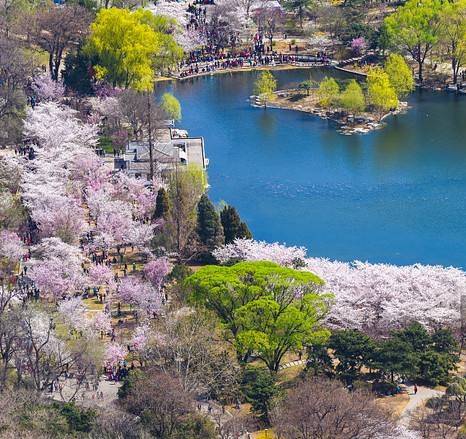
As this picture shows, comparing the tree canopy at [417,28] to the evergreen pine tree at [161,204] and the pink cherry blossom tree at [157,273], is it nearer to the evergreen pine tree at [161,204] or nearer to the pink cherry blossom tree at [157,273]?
the evergreen pine tree at [161,204]

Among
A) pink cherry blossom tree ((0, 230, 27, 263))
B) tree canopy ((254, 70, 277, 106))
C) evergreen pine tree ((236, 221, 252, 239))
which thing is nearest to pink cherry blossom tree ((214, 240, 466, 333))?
evergreen pine tree ((236, 221, 252, 239))

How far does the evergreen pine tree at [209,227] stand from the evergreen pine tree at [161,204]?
2.71 meters

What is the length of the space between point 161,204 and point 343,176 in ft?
42.8

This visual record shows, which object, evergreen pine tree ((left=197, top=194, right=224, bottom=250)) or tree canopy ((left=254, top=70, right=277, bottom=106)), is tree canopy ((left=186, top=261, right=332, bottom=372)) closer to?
evergreen pine tree ((left=197, top=194, right=224, bottom=250))

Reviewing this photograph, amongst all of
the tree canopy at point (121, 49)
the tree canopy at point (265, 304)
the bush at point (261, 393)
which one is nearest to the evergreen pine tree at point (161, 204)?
the tree canopy at point (265, 304)

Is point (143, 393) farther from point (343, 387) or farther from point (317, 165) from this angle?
point (317, 165)

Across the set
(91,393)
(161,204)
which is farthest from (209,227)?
(91,393)

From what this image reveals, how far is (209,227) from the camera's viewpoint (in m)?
45.5

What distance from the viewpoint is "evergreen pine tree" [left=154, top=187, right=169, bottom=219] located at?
47906mm

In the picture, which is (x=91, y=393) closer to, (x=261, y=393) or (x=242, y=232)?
(x=261, y=393)

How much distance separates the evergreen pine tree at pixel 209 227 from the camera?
45438 mm

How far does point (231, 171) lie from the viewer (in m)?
58.3

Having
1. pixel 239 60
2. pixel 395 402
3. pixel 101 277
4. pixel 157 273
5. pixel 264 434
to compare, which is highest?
pixel 239 60

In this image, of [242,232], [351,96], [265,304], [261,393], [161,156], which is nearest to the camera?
[261,393]
